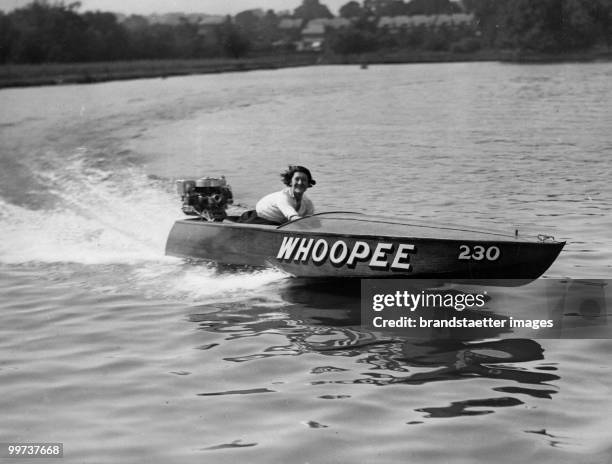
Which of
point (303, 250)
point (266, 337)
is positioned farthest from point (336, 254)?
point (266, 337)

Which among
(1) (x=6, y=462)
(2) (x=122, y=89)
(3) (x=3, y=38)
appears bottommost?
(1) (x=6, y=462)

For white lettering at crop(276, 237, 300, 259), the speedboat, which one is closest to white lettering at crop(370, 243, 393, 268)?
the speedboat

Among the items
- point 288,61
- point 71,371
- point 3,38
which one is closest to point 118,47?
point 3,38

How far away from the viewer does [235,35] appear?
91375 mm

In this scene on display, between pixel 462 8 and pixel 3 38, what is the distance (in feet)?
271

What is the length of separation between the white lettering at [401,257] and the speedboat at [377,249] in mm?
11

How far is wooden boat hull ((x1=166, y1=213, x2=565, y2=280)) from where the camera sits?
9414 millimetres

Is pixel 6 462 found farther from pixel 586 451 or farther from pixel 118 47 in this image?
pixel 118 47

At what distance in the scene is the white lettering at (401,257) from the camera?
9.81 meters

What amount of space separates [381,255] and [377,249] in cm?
8

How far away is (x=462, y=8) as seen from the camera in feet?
435

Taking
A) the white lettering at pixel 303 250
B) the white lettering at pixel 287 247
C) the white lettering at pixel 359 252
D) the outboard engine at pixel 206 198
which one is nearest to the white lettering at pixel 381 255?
the white lettering at pixel 359 252

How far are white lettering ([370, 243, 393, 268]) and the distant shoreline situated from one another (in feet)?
171

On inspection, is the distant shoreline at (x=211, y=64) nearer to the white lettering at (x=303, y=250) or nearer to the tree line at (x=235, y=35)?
the tree line at (x=235, y=35)
